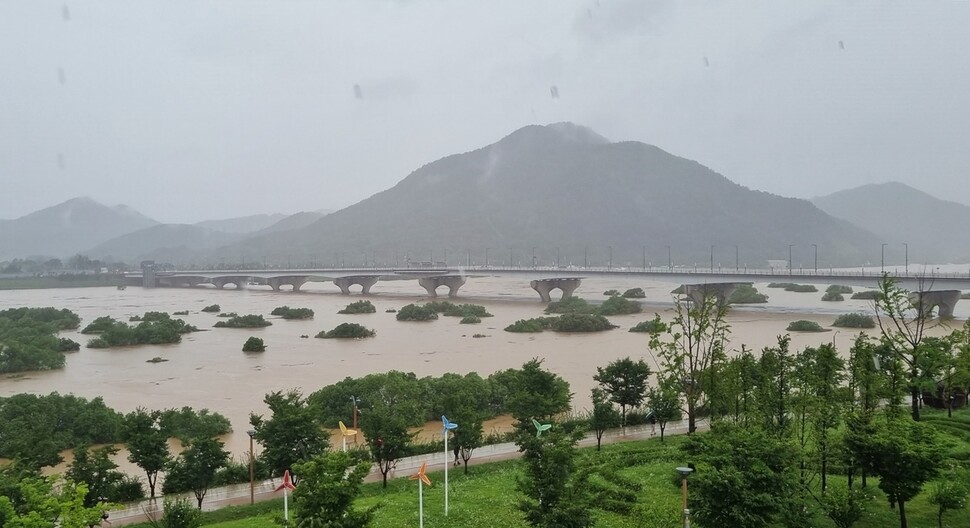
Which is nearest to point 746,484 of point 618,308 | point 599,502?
point 599,502

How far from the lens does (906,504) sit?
9539 millimetres

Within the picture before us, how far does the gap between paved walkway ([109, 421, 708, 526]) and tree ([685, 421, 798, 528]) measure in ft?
18.7

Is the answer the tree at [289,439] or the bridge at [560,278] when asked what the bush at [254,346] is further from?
the tree at [289,439]

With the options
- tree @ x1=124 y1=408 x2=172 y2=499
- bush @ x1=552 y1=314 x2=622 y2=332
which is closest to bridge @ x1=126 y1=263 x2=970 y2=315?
bush @ x1=552 y1=314 x2=622 y2=332

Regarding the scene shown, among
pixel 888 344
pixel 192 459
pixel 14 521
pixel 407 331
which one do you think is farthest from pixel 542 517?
pixel 407 331

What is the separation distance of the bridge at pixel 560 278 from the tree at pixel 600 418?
48.5 ft

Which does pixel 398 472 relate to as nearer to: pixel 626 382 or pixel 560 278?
pixel 626 382

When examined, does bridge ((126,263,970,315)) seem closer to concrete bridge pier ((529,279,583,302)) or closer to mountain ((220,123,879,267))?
concrete bridge pier ((529,279,583,302))

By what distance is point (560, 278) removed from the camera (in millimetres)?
60688

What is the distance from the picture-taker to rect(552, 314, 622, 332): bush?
129 ft

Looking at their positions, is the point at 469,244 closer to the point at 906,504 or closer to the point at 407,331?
the point at 407,331

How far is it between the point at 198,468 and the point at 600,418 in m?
8.13

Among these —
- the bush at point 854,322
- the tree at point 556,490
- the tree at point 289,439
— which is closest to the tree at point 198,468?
the tree at point 289,439

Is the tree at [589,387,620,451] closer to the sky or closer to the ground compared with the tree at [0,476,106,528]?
closer to the ground
